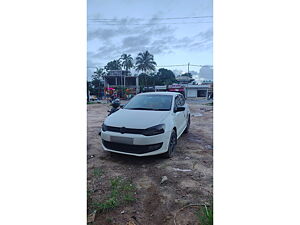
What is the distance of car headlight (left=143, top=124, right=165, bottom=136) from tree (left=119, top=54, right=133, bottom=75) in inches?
30.7

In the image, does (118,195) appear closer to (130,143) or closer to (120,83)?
(130,143)

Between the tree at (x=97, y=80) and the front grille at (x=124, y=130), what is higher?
the tree at (x=97, y=80)

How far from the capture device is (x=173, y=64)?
1.21m

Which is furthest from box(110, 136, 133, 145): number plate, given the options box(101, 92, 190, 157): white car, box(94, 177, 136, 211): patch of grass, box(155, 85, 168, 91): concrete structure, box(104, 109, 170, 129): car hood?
box(155, 85, 168, 91): concrete structure

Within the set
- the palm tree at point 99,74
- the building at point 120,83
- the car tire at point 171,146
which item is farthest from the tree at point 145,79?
the car tire at point 171,146

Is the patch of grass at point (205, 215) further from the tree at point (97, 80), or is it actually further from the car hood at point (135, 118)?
the tree at point (97, 80)

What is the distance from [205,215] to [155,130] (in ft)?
3.08

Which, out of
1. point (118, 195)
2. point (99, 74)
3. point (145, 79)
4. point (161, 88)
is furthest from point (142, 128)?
point (99, 74)

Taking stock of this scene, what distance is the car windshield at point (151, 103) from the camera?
1794 millimetres

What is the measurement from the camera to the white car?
1.73 meters

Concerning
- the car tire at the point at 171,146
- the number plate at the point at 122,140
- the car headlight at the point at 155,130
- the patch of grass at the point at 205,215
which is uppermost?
the car headlight at the point at 155,130

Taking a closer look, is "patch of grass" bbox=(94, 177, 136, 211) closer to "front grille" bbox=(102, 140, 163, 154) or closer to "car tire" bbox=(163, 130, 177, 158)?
"front grille" bbox=(102, 140, 163, 154)
